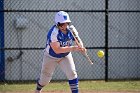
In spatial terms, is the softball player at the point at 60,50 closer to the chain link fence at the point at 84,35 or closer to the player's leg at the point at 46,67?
the player's leg at the point at 46,67

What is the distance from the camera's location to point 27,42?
1098cm

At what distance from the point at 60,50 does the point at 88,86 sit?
3.05 m

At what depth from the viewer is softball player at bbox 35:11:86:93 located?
7246mm

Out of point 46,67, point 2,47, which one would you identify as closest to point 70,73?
point 46,67

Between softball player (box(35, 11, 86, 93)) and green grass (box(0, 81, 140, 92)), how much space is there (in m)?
1.79

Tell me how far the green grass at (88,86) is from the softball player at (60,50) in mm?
1787

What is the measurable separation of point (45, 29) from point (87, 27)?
1124 mm

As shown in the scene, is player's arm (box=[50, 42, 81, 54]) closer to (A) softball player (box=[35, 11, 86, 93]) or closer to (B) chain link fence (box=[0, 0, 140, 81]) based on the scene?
(A) softball player (box=[35, 11, 86, 93])

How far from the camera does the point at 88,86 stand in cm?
1007

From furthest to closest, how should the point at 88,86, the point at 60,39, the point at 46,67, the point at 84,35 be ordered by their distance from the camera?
the point at 84,35 < the point at 88,86 < the point at 46,67 < the point at 60,39

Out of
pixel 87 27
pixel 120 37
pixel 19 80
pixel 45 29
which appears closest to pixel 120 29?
pixel 120 37

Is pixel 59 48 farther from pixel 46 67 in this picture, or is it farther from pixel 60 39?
pixel 46 67

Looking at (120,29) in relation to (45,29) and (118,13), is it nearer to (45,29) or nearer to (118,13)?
(118,13)

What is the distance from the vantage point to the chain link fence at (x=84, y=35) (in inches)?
427
